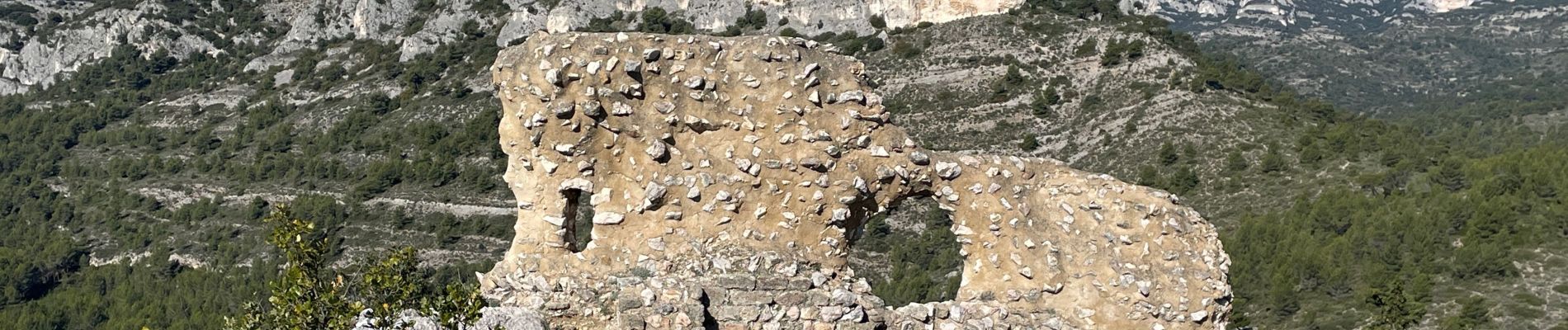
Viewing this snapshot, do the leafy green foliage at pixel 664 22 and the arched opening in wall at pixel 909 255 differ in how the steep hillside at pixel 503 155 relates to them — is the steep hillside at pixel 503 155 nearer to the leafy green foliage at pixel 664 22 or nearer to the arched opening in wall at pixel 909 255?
the arched opening in wall at pixel 909 255

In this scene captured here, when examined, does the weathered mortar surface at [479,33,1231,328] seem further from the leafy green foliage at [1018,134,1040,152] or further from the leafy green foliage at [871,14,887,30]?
the leafy green foliage at [871,14,887,30]

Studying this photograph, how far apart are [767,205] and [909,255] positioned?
38.0m

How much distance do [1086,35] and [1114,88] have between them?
10018mm

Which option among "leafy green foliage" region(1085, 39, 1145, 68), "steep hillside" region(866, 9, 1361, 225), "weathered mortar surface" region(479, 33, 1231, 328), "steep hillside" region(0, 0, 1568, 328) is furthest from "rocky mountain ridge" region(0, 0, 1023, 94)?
"weathered mortar surface" region(479, 33, 1231, 328)

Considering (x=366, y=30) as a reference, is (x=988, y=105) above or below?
above

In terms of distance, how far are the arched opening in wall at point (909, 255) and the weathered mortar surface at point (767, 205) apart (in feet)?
77.8

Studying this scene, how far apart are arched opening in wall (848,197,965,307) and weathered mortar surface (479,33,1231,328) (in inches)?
934

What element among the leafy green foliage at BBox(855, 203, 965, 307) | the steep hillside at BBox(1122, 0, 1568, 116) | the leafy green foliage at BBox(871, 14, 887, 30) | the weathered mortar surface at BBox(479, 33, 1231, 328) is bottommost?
the steep hillside at BBox(1122, 0, 1568, 116)

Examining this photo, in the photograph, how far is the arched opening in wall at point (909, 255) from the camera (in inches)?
1468

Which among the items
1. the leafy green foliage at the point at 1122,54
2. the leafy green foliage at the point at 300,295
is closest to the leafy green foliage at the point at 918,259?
the leafy green foliage at the point at 1122,54

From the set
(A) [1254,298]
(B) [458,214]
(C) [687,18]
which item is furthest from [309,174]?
(A) [1254,298]

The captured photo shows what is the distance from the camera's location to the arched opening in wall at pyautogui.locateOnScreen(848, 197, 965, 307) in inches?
1468

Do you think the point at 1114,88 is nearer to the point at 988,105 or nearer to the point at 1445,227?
the point at 988,105

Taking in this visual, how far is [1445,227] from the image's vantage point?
1670 inches
